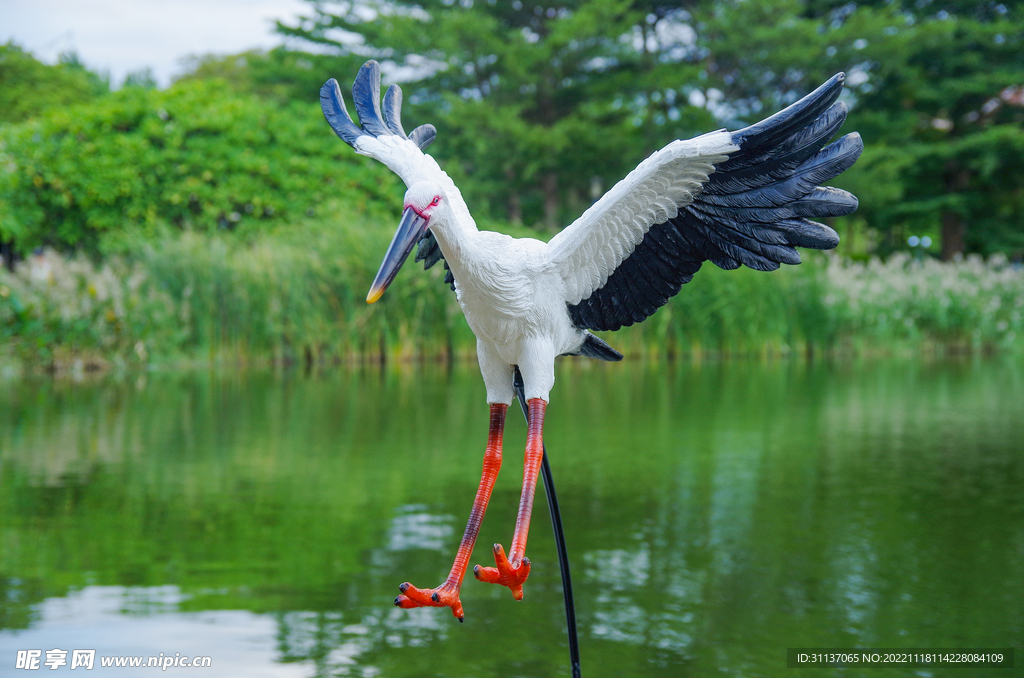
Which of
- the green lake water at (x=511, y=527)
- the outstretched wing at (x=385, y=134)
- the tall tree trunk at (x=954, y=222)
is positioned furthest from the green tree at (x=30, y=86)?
the outstretched wing at (x=385, y=134)

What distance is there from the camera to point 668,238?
1.88 m

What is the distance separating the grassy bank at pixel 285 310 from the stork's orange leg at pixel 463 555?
1024 centimetres

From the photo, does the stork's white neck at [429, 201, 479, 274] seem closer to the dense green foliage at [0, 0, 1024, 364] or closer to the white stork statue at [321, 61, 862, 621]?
the white stork statue at [321, 61, 862, 621]

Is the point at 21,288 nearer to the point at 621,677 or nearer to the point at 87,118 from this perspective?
the point at 87,118

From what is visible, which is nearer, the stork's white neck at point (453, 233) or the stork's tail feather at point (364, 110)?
the stork's white neck at point (453, 233)

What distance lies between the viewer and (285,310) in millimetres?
12578

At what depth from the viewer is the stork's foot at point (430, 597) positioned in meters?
1.65

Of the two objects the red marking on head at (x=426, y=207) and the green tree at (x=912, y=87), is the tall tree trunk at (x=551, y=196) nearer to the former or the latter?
the green tree at (x=912, y=87)

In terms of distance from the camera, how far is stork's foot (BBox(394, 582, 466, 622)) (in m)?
1.65

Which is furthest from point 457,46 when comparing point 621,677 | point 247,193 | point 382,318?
point 621,677

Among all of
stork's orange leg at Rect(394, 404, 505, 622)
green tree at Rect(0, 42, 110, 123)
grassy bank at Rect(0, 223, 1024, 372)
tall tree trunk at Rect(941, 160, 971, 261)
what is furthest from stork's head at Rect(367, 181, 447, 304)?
green tree at Rect(0, 42, 110, 123)

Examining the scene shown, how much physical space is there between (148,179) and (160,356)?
15.3 ft

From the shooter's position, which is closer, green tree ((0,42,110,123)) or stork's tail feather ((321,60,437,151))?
stork's tail feather ((321,60,437,151))

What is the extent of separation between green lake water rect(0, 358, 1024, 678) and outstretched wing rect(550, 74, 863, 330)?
2.24m
